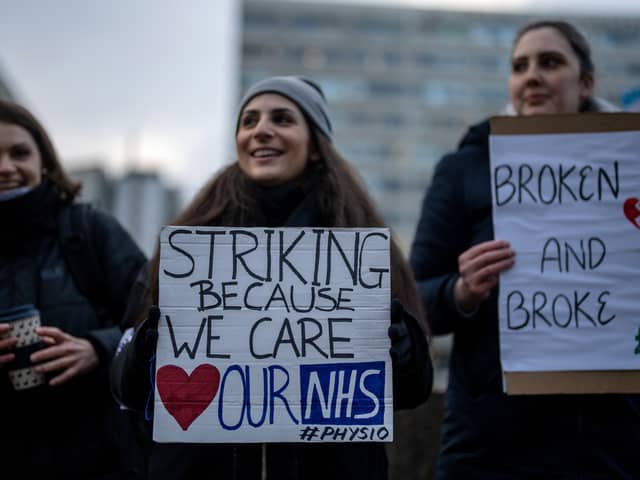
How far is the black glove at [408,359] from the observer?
6.42 feet

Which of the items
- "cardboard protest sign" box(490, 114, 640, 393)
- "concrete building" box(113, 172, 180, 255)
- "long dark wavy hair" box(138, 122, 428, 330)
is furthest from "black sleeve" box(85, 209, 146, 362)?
"concrete building" box(113, 172, 180, 255)

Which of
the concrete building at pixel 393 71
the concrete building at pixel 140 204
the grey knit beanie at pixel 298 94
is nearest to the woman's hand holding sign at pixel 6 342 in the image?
the grey knit beanie at pixel 298 94

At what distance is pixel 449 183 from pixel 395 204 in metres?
55.2

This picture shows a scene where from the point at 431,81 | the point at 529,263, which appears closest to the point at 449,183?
the point at 529,263

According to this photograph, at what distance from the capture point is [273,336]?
196cm

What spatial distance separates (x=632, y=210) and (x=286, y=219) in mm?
1140

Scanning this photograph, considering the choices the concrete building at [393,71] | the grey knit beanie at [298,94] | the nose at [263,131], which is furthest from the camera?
the concrete building at [393,71]

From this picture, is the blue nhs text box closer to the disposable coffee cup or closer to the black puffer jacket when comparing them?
the black puffer jacket

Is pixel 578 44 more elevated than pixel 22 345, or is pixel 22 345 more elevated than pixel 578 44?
pixel 578 44

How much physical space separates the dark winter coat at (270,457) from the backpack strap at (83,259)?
1.87ft

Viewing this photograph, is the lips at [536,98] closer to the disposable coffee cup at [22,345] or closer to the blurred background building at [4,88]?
the disposable coffee cup at [22,345]

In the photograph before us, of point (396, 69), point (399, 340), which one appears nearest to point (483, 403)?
point (399, 340)

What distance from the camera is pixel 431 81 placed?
60.9 meters

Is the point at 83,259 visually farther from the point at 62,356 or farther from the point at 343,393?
the point at 343,393
